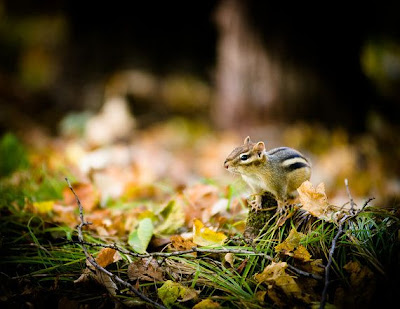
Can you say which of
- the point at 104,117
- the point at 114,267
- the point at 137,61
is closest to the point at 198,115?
the point at 137,61

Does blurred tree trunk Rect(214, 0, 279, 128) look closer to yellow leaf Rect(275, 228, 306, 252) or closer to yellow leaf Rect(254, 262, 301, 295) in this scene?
yellow leaf Rect(275, 228, 306, 252)

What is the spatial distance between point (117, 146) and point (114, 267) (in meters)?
3.50

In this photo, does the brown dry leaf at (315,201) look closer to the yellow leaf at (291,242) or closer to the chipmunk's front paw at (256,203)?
the yellow leaf at (291,242)

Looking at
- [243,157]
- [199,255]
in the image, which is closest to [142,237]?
[199,255]

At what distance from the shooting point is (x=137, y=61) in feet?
24.0

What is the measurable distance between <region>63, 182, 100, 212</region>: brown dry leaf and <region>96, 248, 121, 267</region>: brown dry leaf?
3.02ft

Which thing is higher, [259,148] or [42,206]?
[259,148]

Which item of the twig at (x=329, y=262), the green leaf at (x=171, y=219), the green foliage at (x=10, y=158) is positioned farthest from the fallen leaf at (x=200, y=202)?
the green foliage at (x=10, y=158)

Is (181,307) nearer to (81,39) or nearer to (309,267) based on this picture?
(309,267)

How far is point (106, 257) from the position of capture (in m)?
1.91

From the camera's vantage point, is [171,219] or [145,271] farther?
[171,219]

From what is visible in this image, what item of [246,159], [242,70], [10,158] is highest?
[242,70]

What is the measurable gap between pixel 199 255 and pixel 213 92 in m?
6.73

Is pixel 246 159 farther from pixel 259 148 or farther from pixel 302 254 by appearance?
pixel 302 254
